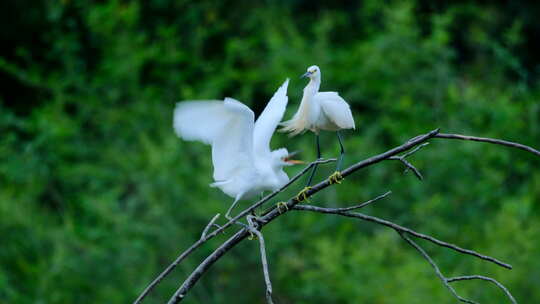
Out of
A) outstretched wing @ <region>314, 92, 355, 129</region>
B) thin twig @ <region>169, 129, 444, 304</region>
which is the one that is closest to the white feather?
outstretched wing @ <region>314, 92, 355, 129</region>

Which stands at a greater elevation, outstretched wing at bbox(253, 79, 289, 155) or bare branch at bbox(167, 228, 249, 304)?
outstretched wing at bbox(253, 79, 289, 155)

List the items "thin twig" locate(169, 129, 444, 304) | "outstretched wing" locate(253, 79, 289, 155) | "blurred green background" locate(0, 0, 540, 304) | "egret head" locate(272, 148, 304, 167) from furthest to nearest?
"blurred green background" locate(0, 0, 540, 304), "egret head" locate(272, 148, 304, 167), "outstretched wing" locate(253, 79, 289, 155), "thin twig" locate(169, 129, 444, 304)

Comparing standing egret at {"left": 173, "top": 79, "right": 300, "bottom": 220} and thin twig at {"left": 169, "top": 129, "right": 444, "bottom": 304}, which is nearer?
thin twig at {"left": 169, "top": 129, "right": 444, "bottom": 304}

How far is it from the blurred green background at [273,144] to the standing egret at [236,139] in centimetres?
291

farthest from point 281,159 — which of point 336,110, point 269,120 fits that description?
point 336,110

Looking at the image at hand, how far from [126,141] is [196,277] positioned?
6.50 m

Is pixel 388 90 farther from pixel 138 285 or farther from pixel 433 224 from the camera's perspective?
pixel 138 285

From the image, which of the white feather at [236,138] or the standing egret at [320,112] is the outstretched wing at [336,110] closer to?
→ the standing egret at [320,112]

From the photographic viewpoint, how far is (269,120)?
303 cm

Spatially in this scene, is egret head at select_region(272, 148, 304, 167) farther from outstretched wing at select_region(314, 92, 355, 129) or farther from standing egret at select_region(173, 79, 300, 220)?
outstretched wing at select_region(314, 92, 355, 129)

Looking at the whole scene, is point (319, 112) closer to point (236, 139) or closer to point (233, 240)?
point (236, 139)

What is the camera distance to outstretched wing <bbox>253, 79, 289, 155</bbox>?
2.98 m

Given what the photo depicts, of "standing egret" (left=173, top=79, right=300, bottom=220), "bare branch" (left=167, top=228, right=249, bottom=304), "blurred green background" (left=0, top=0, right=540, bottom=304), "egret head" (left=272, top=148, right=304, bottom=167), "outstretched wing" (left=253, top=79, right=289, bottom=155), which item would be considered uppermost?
"blurred green background" (left=0, top=0, right=540, bottom=304)

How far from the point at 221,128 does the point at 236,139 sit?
88mm
